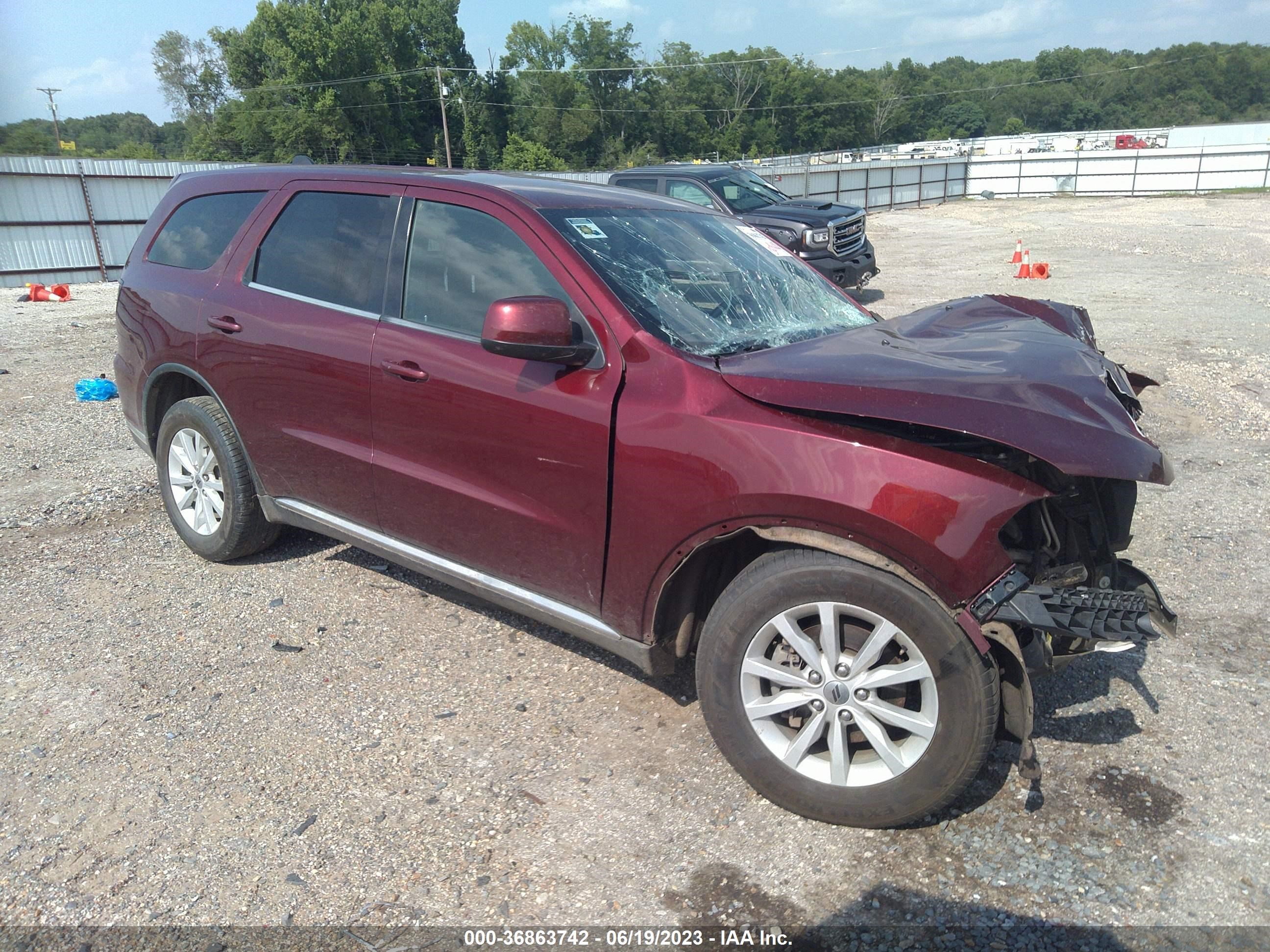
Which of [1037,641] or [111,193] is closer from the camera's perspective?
[1037,641]

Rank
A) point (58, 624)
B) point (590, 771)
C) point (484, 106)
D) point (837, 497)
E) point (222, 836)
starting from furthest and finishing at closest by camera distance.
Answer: point (484, 106)
point (58, 624)
point (590, 771)
point (222, 836)
point (837, 497)

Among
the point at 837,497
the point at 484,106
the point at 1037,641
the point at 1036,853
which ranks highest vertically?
the point at 484,106

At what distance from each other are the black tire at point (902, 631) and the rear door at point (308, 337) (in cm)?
170

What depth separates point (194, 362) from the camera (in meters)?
4.21

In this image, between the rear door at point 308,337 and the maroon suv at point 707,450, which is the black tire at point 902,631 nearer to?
the maroon suv at point 707,450

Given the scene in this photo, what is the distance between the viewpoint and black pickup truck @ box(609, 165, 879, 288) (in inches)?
472

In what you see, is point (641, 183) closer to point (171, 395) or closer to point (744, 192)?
point (744, 192)

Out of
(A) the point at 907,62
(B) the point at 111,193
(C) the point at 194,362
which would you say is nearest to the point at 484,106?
(A) the point at 907,62

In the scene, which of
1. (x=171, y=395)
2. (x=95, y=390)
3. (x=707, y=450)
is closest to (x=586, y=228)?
(x=707, y=450)

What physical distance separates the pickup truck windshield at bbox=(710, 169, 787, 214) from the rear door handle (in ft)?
31.4

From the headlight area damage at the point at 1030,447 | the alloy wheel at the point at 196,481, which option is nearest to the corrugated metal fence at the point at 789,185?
the alloy wheel at the point at 196,481

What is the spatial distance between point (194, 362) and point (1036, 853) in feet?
13.1

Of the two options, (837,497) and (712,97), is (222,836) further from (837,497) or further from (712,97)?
(712,97)

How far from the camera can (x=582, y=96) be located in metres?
96.0
